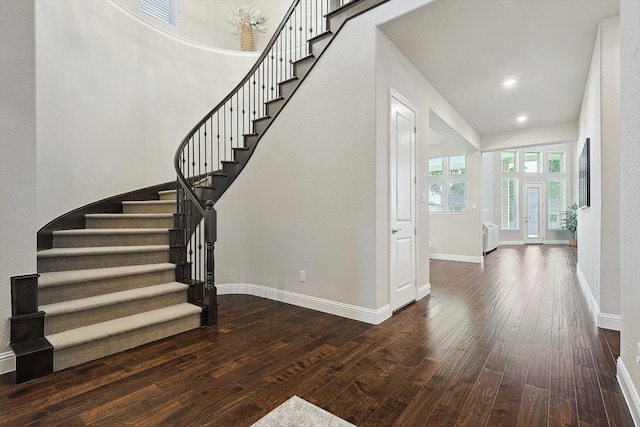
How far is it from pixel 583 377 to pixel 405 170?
2.31 meters

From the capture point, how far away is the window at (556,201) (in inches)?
441

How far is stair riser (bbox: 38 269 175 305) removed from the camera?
95.3 inches

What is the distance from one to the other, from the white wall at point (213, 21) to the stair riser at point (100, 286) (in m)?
3.75

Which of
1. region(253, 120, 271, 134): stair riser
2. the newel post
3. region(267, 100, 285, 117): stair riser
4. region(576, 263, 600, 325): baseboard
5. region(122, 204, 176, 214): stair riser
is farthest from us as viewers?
region(122, 204, 176, 214): stair riser

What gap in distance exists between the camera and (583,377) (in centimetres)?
201

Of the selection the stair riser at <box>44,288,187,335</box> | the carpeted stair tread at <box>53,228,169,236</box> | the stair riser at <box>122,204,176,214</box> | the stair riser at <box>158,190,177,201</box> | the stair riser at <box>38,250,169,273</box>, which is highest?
the stair riser at <box>158,190,177,201</box>

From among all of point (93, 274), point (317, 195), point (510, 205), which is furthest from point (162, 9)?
point (510, 205)

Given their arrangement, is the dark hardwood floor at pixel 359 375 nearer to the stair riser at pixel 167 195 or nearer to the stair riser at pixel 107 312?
the stair riser at pixel 107 312

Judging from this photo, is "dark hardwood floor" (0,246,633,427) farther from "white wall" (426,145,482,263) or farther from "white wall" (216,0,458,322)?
"white wall" (426,145,482,263)

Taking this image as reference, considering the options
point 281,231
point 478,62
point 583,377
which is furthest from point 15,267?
point 478,62

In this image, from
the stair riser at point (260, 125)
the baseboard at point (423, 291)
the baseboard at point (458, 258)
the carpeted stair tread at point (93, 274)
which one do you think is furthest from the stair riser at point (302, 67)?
the baseboard at point (458, 258)

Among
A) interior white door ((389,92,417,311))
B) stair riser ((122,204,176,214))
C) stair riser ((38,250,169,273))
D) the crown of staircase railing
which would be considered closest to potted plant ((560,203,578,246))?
interior white door ((389,92,417,311))

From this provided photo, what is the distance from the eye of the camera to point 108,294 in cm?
271

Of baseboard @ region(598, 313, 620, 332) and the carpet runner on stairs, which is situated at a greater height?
the carpet runner on stairs
